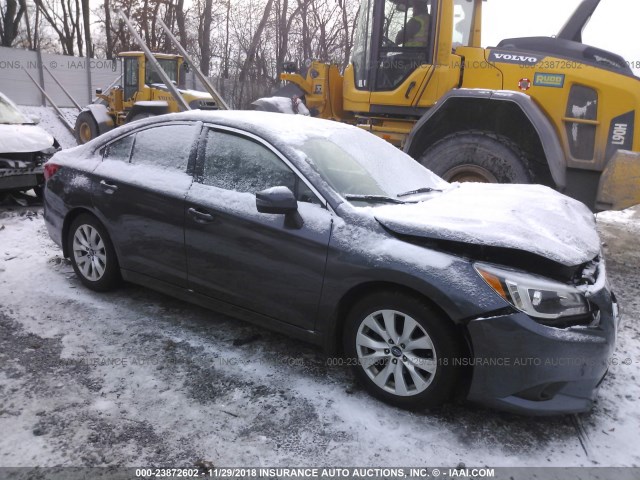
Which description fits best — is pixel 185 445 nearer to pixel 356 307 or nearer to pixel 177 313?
pixel 356 307

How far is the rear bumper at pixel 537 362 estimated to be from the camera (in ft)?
8.04

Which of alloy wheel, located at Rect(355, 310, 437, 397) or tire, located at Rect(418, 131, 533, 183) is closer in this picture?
alloy wheel, located at Rect(355, 310, 437, 397)

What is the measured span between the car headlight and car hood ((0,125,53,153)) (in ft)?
21.3

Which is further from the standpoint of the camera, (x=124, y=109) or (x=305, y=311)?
(x=124, y=109)

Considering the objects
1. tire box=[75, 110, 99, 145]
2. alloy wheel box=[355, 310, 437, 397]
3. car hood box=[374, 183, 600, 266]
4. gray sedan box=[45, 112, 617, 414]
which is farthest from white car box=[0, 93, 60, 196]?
tire box=[75, 110, 99, 145]

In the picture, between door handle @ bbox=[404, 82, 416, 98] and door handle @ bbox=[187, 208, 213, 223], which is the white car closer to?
door handle @ bbox=[187, 208, 213, 223]

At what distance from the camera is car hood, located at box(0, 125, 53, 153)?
6609 millimetres

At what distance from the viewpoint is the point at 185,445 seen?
8.24 ft

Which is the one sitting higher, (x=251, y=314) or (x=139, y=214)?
(x=139, y=214)

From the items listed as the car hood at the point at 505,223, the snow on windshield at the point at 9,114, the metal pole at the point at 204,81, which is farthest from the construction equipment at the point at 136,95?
the car hood at the point at 505,223

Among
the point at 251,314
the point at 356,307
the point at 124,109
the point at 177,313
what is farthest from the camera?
the point at 124,109

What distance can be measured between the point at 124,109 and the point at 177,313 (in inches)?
464

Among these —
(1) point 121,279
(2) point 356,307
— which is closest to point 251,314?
(2) point 356,307

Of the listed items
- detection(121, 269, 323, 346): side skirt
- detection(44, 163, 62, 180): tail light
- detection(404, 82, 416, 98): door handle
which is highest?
detection(404, 82, 416, 98): door handle
